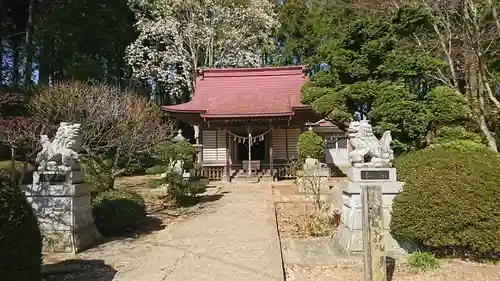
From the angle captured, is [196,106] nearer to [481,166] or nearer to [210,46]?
[210,46]

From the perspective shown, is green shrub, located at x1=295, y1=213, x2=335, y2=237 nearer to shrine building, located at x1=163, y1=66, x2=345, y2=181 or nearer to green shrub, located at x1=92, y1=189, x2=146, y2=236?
green shrub, located at x1=92, y1=189, x2=146, y2=236

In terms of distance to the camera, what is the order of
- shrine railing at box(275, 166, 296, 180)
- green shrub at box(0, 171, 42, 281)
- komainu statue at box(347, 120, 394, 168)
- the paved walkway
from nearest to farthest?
green shrub at box(0, 171, 42, 281) → the paved walkway → komainu statue at box(347, 120, 394, 168) → shrine railing at box(275, 166, 296, 180)

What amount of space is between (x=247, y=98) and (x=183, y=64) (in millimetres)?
6689

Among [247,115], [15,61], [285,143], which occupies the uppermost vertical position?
[15,61]

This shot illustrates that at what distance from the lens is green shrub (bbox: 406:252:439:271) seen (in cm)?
537

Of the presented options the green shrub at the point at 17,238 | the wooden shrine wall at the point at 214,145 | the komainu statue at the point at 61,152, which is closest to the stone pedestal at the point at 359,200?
the green shrub at the point at 17,238

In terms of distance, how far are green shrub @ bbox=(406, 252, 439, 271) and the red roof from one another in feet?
38.4

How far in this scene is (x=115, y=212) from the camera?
814 cm

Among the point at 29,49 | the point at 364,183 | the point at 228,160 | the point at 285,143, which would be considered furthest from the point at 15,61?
the point at 364,183

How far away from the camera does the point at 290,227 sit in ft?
27.0

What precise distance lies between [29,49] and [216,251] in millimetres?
18541

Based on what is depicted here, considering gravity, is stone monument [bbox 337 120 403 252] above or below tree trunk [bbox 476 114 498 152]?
below

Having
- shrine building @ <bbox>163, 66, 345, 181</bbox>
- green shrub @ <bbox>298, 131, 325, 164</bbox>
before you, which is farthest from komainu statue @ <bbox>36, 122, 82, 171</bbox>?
shrine building @ <bbox>163, 66, 345, 181</bbox>

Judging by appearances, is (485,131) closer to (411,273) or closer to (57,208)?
(411,273)
